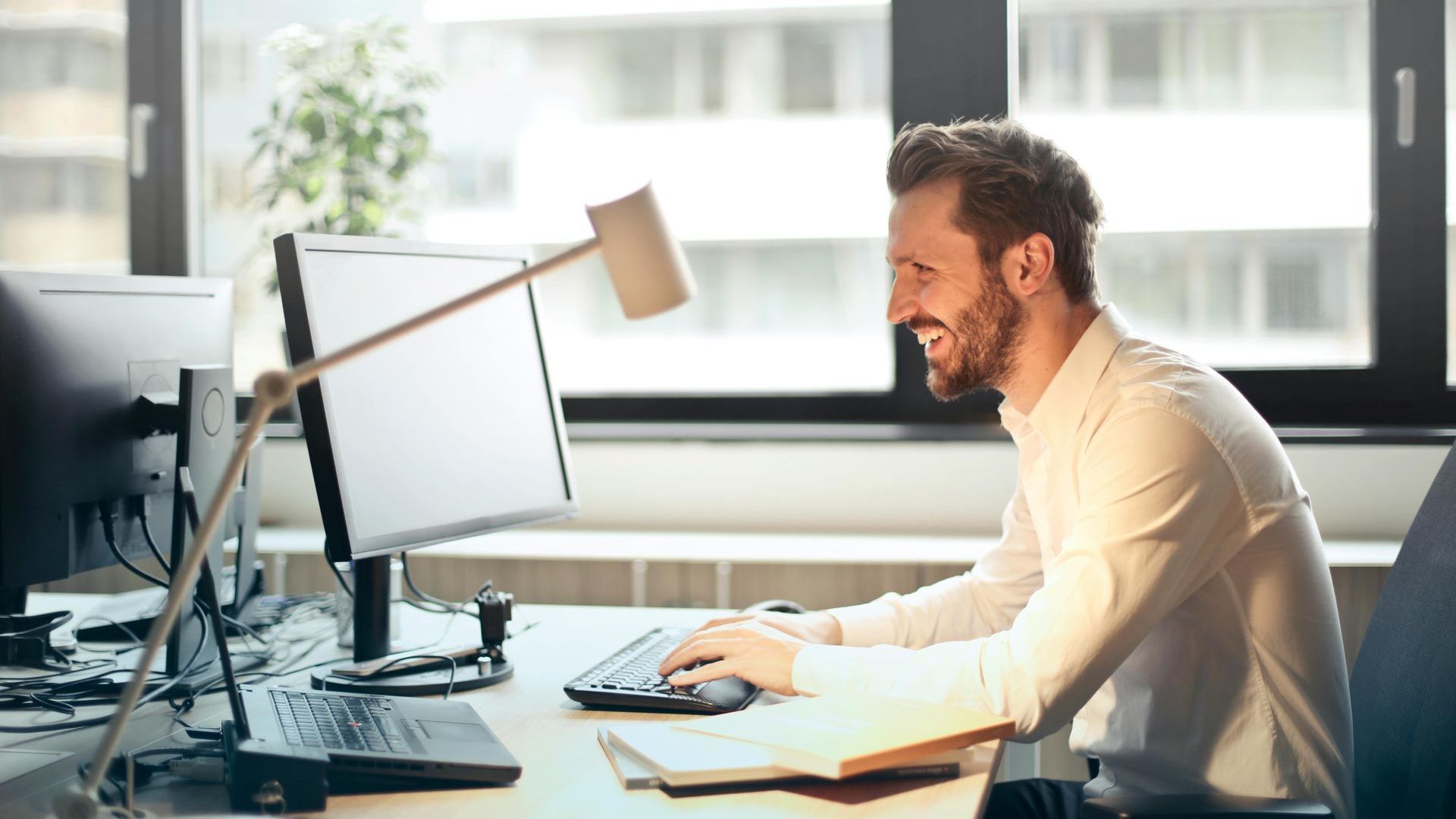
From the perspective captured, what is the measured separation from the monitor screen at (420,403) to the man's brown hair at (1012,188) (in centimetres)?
57

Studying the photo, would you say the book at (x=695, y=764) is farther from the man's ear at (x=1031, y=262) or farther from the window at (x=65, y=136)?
the window at (x=65, y=136)

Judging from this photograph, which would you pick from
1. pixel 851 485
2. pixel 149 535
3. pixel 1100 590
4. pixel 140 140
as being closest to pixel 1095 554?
pixel 1100 590

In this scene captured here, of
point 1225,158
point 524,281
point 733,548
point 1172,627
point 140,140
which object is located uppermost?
point 140,140

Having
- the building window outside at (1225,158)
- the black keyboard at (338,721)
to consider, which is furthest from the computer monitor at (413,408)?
the building window outside at (1225,158)

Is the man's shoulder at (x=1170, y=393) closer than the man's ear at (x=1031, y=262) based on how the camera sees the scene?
Yes

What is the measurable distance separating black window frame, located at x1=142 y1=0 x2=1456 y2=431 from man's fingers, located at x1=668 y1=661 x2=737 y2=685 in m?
1.33

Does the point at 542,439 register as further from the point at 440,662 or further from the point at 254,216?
the point at 254,216

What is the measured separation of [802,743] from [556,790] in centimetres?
22

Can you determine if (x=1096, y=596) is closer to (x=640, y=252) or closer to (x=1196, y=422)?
(x=1196, y=422)

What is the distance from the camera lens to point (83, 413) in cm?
139

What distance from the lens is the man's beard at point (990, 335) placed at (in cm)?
149

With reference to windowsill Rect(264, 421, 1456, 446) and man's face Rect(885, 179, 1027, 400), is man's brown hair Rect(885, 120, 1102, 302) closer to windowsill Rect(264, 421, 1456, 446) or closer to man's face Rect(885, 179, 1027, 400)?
Result: man's face Rect(885, 179, 1027, 400)

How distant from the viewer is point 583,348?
291 cm

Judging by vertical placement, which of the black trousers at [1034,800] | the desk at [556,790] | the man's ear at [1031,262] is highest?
the man's ear at [1031,262]
